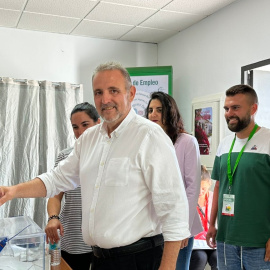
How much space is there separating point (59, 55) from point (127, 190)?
11.1 feet

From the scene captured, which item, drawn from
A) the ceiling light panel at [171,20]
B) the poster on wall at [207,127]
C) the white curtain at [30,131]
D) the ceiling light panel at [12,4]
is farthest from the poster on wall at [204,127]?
the ceiling light panel at [12,4]

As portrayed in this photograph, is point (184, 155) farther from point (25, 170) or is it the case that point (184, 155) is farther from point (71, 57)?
point (71, 57)

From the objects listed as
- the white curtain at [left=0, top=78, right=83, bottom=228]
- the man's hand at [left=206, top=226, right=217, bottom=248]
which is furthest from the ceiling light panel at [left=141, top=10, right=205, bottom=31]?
the man's hand at [left=206, top=226, right=217, bottom=248]

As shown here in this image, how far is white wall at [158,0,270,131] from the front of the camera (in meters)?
3.29

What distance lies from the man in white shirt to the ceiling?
220 cm

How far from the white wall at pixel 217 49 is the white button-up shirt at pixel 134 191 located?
2018 mm

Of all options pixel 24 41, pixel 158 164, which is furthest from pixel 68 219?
pixel 24 41

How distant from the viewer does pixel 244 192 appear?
7.21ft

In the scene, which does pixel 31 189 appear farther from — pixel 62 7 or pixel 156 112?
pixel 62 7

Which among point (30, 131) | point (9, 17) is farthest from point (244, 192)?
point (9, 17)

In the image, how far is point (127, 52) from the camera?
16.0 feet

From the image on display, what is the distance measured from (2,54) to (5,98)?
20.9 inches

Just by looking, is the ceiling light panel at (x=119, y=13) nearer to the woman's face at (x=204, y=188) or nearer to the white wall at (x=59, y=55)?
the white wall at (x=59, y=55)

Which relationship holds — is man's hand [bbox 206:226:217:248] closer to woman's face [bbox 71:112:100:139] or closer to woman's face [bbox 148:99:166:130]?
woman's face [bbox 148:99:166:130]
